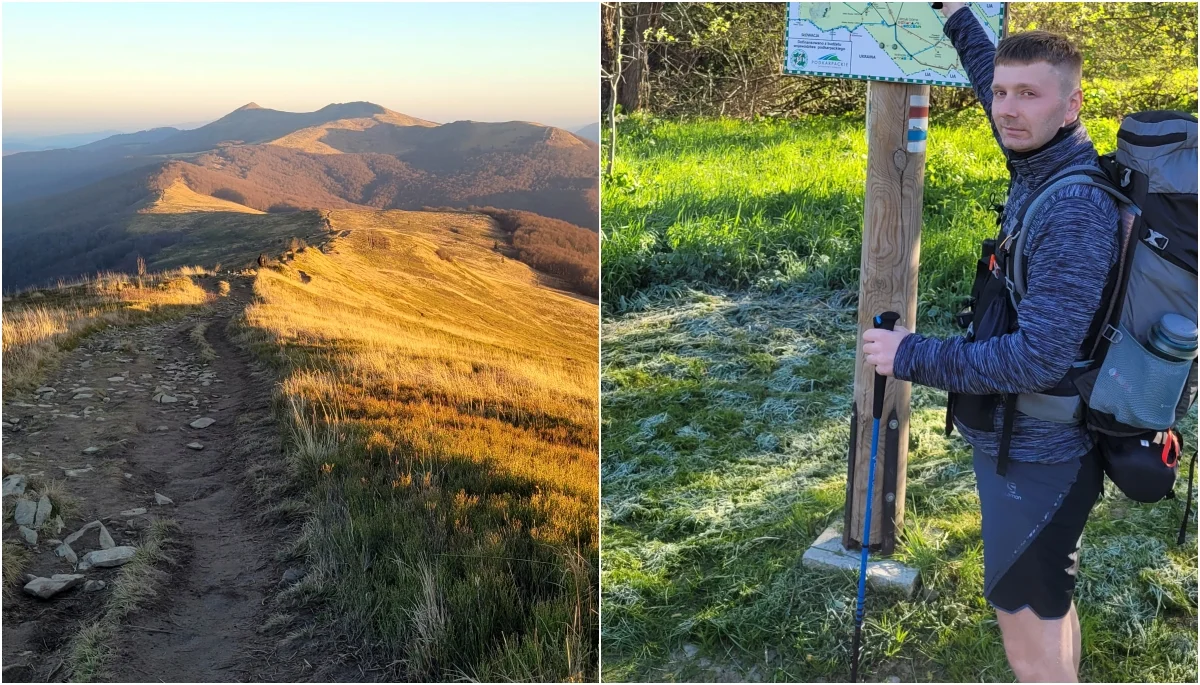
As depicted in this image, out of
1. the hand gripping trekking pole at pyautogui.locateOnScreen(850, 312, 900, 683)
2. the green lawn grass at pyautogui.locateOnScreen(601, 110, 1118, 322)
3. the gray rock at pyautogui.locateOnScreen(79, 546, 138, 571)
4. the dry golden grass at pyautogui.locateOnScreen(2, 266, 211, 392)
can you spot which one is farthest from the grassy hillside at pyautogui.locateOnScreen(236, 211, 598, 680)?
the green lawn grass at pyautogui.locateOnScreen(601, 110, 1118, 322)

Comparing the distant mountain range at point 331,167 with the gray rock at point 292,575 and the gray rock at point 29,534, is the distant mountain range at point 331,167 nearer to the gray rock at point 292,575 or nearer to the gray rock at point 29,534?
the gray rock at point 29,534

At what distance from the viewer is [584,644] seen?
102 inches

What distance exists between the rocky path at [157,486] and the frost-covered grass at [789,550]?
1.35 meters

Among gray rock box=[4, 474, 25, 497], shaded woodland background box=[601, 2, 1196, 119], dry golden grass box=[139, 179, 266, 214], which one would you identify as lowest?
gray rock box=[4, 474, 25, 497]

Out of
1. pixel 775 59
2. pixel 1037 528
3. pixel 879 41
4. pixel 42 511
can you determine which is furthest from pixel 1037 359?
pixel 775 59

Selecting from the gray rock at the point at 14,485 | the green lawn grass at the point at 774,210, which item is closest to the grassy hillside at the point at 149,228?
the gray rock at the point at 14,485

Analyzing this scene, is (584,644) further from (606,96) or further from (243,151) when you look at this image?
(606,96)

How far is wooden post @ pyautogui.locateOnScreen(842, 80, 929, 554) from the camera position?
125 inches

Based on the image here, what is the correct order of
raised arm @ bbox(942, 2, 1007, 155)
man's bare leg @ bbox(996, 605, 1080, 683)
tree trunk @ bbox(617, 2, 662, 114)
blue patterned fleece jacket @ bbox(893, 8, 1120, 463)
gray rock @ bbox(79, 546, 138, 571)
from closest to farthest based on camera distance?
blue patterned fleece jacket @ bbox(893, 8, 1120, 463)
man's bare leg @ bbox(996, 605, 1080, 683)
gray rock @ bbox(79, 546, 138, 571)
raised arm @ bbox(942, 2, 1007, 155)
tree trunk @ bbox(617, 2, 662, 114)

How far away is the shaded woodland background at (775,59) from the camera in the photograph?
10.6 metres

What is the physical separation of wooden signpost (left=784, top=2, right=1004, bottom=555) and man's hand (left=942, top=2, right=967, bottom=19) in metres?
0.10

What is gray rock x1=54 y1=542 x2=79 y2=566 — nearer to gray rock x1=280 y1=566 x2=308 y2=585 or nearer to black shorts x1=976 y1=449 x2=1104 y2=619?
gray rock x1=280 y1=566 x2=308 y2=585

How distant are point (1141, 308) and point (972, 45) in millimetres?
1182

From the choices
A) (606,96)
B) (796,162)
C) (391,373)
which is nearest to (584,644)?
(391,373)
